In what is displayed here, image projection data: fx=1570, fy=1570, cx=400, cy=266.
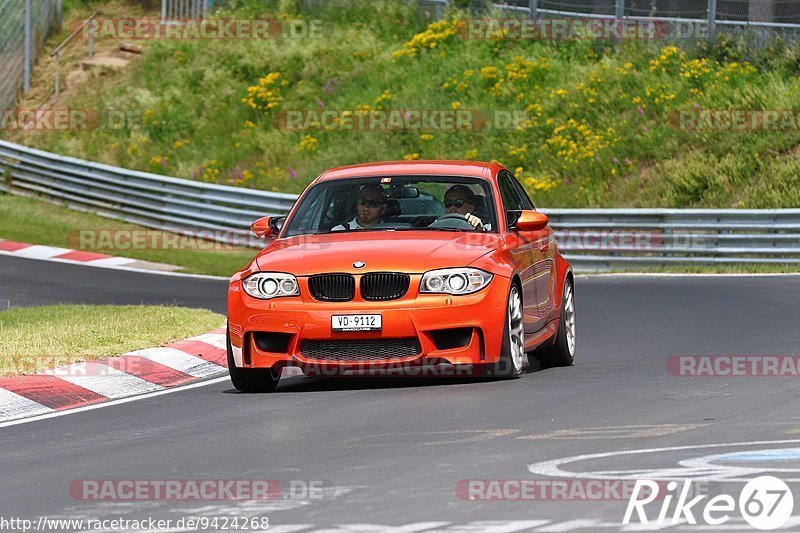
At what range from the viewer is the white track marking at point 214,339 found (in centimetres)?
1306

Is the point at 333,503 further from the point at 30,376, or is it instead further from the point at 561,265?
the point at 561,265

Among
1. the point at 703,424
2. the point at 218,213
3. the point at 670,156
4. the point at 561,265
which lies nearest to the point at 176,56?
the point at 218,213

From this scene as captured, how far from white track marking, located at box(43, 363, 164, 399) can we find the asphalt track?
490 mm

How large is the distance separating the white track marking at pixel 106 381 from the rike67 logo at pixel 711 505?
17.6ft

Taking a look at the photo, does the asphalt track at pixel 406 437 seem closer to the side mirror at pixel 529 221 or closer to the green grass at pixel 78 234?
the side mirror at pixel 529 221

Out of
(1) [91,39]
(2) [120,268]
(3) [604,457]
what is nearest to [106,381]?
(3) [604,457]

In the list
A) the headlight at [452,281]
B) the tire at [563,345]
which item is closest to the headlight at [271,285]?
the headlight at [452,281]

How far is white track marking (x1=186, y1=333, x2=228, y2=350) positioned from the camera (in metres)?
13.1

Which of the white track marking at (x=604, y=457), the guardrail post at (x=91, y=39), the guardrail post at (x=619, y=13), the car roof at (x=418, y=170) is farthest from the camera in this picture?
the guardrail post at (x=91, y=39)

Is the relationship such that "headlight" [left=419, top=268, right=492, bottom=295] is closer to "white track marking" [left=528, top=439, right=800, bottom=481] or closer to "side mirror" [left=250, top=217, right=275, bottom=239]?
"side mirror" [left=250, top=217, right=275, bottom=239]

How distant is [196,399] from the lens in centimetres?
1035

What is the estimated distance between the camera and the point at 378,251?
10.3 meters

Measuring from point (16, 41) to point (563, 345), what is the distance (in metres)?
29.4

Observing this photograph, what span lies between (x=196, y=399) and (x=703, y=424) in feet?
11.9
